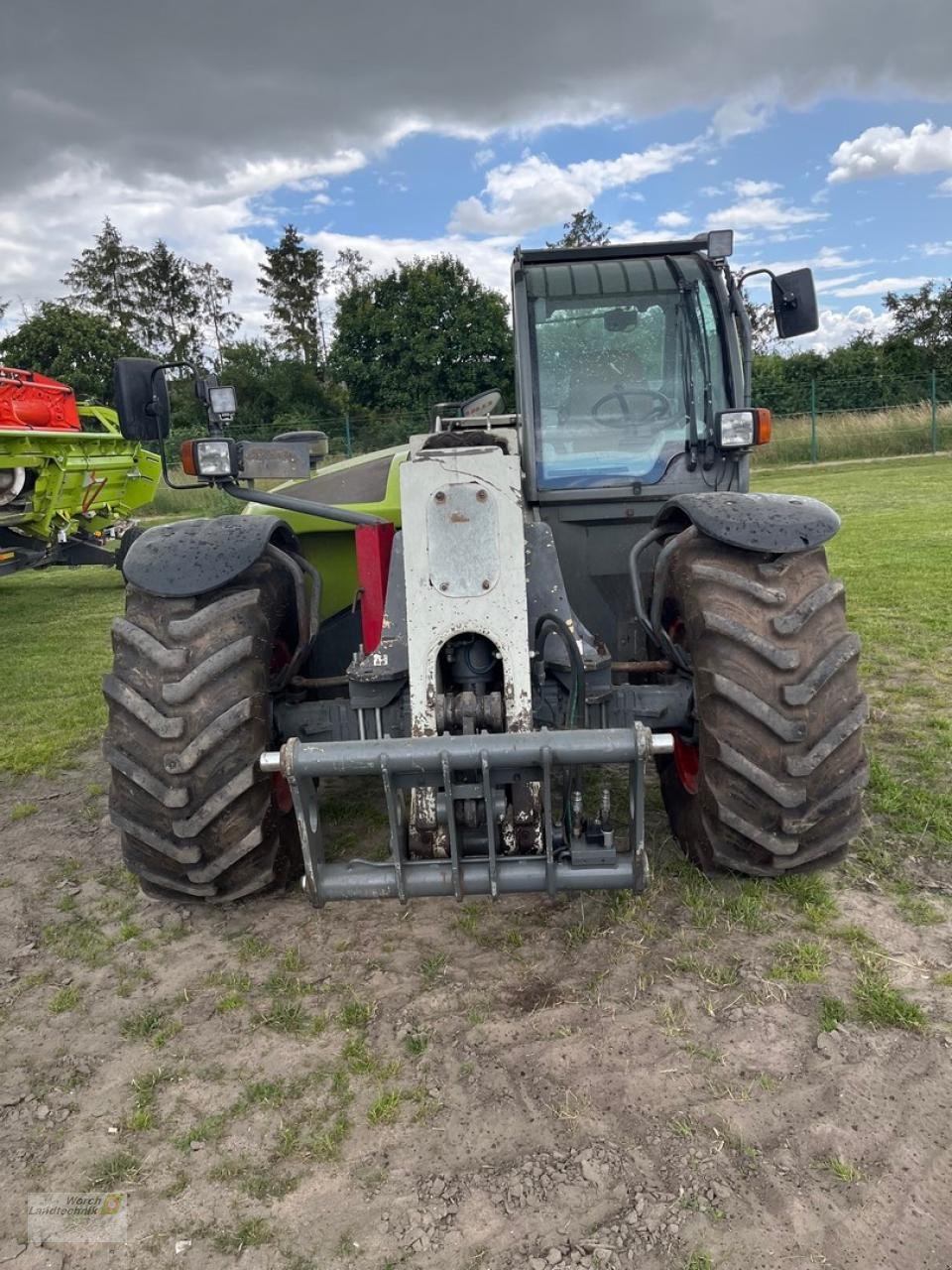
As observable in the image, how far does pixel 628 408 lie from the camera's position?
4086 mm

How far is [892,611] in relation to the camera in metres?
7.32

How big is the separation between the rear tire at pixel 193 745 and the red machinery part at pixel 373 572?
442 millimetres

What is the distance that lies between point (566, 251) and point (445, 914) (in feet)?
9.63

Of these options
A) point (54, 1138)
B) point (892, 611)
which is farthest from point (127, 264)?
point (54, 1138)

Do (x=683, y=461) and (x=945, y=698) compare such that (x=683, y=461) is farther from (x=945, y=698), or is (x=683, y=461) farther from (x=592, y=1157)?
(x=592, y=1157)

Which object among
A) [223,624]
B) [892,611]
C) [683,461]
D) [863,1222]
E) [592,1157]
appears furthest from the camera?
[892,611]

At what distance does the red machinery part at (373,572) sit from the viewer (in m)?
3.33

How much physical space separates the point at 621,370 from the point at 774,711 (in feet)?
6.42

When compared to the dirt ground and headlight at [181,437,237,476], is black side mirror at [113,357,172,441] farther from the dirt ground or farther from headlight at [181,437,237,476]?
the dirt ground

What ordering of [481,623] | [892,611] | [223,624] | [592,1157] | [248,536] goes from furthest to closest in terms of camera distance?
[892,611] → [248,536] → [223,624] → [481,623] → [592,1157]

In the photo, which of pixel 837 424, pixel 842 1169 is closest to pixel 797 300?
pixel 842 1169

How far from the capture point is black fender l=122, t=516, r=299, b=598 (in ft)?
9.82

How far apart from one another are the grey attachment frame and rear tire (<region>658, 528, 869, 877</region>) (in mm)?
402

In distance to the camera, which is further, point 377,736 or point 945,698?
point 945,698
